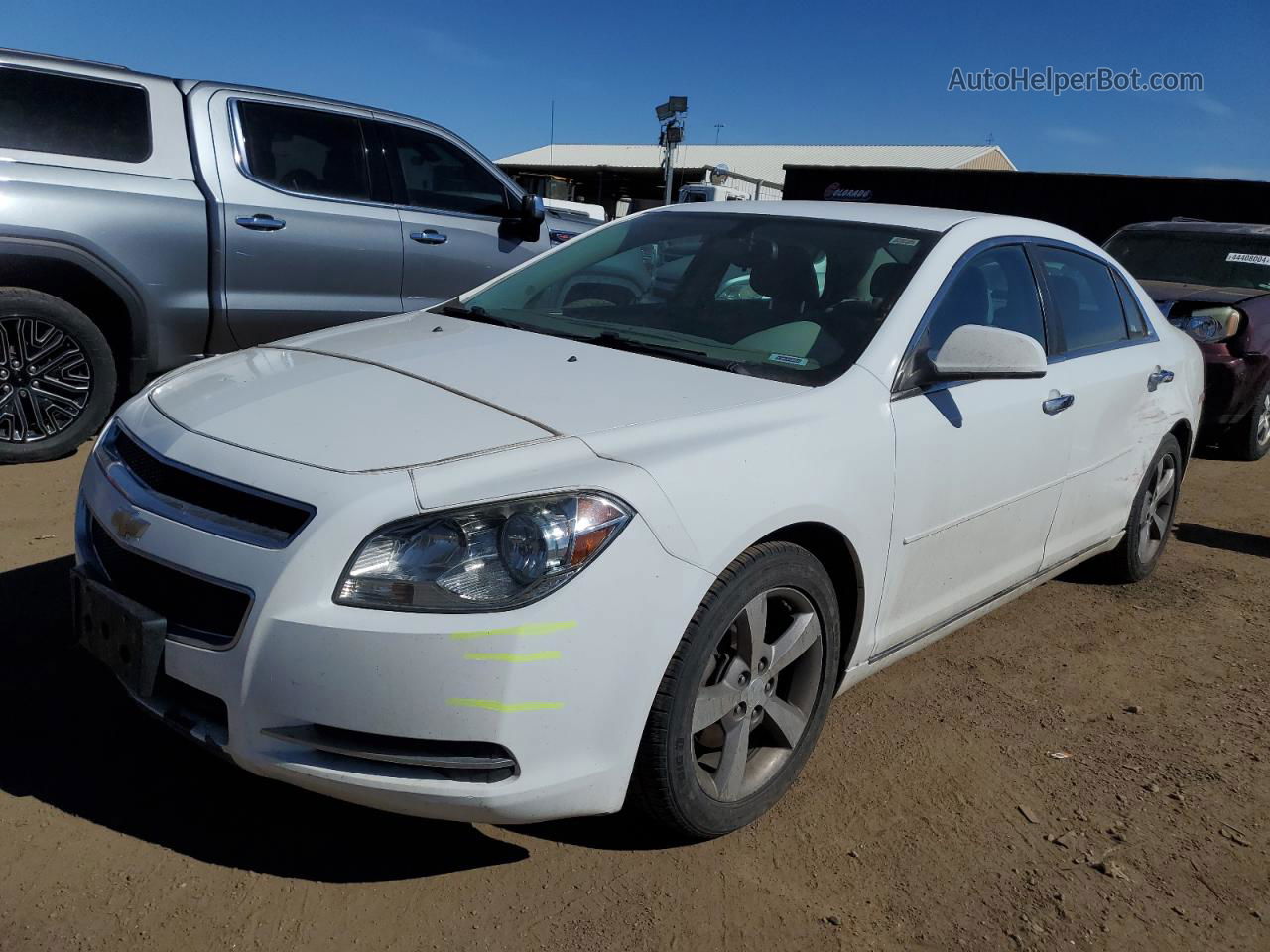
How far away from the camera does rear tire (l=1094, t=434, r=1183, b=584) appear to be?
15.0 feet

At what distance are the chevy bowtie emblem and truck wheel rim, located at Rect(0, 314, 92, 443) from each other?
10.5 feet

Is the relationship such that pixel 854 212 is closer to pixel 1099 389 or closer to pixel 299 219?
pixel 1099 389

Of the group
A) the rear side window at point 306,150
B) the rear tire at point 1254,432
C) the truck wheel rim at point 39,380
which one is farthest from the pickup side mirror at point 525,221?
Answer: the rear tire at point 1254,432

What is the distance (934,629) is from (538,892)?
153 cm

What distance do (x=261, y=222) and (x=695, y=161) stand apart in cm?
4451

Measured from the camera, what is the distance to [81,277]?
5.27 metres

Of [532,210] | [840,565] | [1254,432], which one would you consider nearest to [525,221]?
[532,210]

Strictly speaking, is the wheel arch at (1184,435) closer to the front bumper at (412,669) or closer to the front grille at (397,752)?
the front bumper at (412,669)

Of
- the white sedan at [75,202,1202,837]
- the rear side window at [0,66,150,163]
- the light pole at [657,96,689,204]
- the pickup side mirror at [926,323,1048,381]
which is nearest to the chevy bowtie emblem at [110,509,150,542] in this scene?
the white sedan at [75,202,1202,837]

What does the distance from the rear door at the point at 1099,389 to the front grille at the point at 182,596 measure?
276 cm

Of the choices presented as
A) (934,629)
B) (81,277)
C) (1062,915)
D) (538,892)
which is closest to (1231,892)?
(1062,915)

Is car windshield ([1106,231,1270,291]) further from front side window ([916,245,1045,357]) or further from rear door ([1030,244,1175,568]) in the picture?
front side window ([916,245,1045,357])

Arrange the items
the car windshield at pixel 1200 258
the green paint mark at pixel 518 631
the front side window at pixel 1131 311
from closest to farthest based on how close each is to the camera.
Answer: the green paint mark at pixel 518 631 < the front side window at pixel 1131 311 < the car windshield at pixel 1200 258

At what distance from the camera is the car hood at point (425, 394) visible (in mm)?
2336
